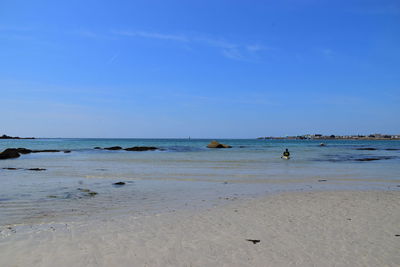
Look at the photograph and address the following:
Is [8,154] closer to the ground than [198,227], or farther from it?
farther from it

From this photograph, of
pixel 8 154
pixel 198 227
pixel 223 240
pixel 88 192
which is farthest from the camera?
pixel 8 154

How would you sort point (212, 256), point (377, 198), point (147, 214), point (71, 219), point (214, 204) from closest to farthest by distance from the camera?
point (212, 256) < point (71, 219) < point (147, 214) < point (214, 204) < point (377, 198)

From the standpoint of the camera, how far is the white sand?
551cm

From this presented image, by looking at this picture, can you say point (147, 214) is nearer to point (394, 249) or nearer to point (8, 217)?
point (8, 217)

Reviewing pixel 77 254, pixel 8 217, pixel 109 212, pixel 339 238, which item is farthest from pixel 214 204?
pixel 8 217

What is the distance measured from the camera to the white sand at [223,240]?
18.1ft

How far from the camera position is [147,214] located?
8930mm

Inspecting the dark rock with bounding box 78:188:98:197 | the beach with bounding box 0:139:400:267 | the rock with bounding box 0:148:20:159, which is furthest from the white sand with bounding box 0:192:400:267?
the rock with bounding box 0:148:20:159

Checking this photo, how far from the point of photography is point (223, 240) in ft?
21.6

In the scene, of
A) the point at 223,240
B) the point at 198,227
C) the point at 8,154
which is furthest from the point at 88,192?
the point at 8,154

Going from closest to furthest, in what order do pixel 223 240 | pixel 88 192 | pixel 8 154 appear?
1. pixel 223 240
2. pixel 88 192
3. pixel 8 154

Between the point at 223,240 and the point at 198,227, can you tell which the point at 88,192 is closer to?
the point at 198,227

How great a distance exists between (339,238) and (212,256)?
3041 mm

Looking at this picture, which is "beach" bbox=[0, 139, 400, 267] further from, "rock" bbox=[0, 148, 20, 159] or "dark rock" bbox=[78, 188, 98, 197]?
"rock" bbox=[0, 148, 20, 159]
